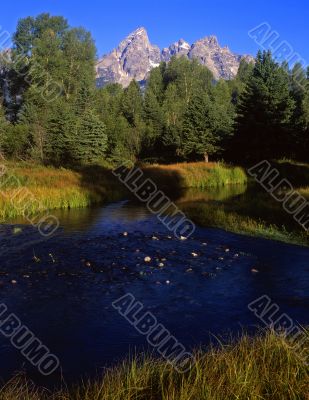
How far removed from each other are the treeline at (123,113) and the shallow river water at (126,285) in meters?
31.9

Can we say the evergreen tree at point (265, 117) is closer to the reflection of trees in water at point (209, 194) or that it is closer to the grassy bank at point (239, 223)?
the reflection of trees in water at point (209, 194)

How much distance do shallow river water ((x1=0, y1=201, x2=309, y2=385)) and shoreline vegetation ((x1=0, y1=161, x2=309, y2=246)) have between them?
1693mm

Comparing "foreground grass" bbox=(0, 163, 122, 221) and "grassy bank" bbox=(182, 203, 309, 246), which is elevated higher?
"grassy bank" bbox=(182, 203, 309, 246)

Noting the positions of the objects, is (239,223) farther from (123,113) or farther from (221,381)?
(123,113)

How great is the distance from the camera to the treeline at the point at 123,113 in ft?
164

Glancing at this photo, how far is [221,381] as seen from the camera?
586cm

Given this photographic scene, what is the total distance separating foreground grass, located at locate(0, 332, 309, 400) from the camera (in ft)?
18.5

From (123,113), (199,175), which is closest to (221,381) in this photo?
(199,175)

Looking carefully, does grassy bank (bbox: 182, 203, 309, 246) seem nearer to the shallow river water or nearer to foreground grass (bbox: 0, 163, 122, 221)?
the shallow river water

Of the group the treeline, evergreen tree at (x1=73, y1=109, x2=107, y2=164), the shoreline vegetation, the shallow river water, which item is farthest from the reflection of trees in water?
evergreen tree at (x1=73, y1=109, x2=107, y2=164)

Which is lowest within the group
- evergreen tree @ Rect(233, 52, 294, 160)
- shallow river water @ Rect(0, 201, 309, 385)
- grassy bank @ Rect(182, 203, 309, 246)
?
shallow river water @ Rect(0, 201, 309, 385)

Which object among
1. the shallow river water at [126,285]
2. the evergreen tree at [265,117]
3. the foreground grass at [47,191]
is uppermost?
the evergreen tree at [265,117]

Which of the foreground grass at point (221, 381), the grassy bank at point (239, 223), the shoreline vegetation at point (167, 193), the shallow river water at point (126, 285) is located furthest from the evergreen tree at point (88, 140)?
the foreground grass at point (221, 381)

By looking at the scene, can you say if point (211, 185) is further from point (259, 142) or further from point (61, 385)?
point (61, 385)
